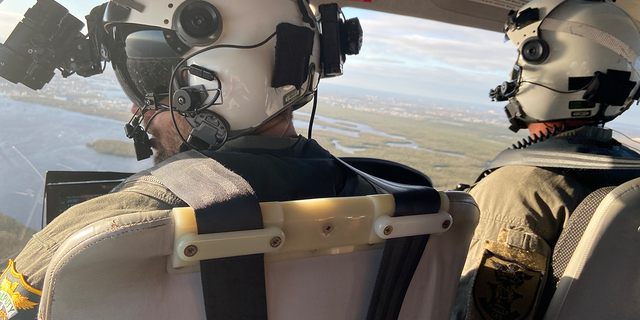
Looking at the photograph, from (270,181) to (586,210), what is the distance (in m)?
1.00

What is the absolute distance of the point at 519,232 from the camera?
1.38 meters

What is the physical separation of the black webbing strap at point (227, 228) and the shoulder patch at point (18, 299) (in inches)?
12.1

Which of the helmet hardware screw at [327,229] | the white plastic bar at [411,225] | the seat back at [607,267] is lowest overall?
the seat back at [607,267]

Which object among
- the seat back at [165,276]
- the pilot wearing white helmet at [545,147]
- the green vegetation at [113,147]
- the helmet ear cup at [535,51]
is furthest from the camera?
the helmet ear cup at [535,51]

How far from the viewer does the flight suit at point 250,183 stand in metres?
0.72

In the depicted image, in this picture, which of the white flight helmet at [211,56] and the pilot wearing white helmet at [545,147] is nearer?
the white flight helmet at [211,56]

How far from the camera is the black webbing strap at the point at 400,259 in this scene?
789mm

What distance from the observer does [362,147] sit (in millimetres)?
3475

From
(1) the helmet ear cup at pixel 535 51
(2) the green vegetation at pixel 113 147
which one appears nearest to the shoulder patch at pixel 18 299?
(2) the green vegetation at pixel 113 147

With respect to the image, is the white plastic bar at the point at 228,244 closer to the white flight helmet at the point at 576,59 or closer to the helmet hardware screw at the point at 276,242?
the helmet hardware screw at the point at 276,242

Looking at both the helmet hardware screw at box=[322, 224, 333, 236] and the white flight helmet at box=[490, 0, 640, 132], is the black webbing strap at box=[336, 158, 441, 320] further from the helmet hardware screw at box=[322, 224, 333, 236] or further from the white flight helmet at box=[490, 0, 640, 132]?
the white flight helmet at box=[490, 0, 640, 132]

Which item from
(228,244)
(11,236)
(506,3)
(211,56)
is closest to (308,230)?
(228,244)

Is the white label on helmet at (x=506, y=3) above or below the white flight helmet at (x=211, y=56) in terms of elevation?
above

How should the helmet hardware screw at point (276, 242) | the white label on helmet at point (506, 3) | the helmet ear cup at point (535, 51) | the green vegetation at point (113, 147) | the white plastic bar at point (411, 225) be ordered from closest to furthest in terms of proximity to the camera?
the helmet hardware screw at point (276, 242), the white plastic bar at point (411, 225), the green vegetation at point (113, 147), the helmet ear cup at point (535, 51), the white label on helmet at point (506, 3)
